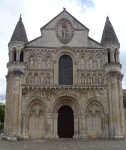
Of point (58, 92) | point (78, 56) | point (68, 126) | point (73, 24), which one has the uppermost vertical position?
point (73, 24)

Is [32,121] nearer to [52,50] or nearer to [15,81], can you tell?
[15,81]

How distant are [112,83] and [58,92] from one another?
6.10 metres

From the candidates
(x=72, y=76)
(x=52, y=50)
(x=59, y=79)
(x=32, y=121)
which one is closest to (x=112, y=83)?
(x=72, y=76)

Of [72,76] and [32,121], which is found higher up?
[72,76]

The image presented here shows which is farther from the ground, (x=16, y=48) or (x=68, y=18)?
(x=68, y=18)

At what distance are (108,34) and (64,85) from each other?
835 centimetres

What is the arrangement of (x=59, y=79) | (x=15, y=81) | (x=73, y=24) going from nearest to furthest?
(x=15, y=81)
(x=59, y=79)
(x=73, y=24)

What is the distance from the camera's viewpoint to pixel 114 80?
20844 mm

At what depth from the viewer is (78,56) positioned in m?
22.5

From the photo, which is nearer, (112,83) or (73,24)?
(112,83)

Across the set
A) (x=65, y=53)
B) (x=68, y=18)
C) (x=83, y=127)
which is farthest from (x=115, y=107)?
(x=68, y=18)

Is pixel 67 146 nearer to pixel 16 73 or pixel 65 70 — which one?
pixel 65 70

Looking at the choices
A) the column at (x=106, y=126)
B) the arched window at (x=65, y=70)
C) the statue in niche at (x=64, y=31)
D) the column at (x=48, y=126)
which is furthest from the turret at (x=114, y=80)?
the column at (x=48, y=126)

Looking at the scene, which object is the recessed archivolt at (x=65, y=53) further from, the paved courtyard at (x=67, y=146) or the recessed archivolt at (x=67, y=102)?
the paved courtyard at (x=67, y=146)
